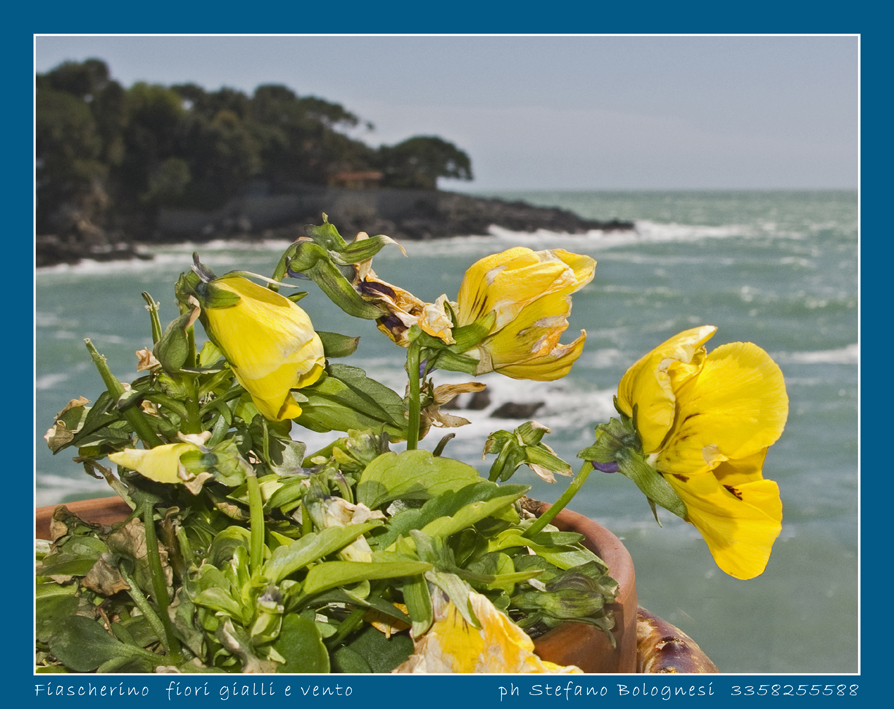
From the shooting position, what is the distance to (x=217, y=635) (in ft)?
0.85

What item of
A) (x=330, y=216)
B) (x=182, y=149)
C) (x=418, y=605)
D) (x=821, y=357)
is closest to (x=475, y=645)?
(x=418, y=605)

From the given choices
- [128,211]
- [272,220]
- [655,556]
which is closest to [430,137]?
[272,220]

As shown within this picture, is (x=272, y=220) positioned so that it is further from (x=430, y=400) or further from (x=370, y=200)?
(x=430, y=400)

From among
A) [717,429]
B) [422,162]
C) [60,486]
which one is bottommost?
[60,486]

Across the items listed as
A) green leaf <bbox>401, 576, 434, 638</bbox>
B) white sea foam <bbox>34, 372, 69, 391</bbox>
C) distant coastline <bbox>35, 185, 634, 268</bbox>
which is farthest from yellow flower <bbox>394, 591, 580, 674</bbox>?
distant coastline <bbox>35, 185, 634, 268</bbox>

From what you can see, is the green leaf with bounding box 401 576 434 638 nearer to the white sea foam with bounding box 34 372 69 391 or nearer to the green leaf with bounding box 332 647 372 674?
the green leaf with bounding box 332 647 372 674

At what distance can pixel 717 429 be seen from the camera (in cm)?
28

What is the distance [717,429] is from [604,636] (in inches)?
3.5

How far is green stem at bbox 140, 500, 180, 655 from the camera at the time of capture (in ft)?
1.00

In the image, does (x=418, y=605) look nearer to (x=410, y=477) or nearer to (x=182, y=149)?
(x=410, y=477)

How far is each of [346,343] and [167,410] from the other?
74 mm

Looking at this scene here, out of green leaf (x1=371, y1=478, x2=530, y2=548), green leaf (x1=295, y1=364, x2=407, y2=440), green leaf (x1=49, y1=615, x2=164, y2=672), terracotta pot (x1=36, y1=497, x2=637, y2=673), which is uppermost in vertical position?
green leaf (x1=295, y1=364, x2=407, y2=440)

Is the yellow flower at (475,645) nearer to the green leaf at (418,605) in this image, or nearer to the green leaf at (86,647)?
the green leaf at (418,605)

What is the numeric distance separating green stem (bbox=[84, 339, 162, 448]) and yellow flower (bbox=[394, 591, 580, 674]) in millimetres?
123
